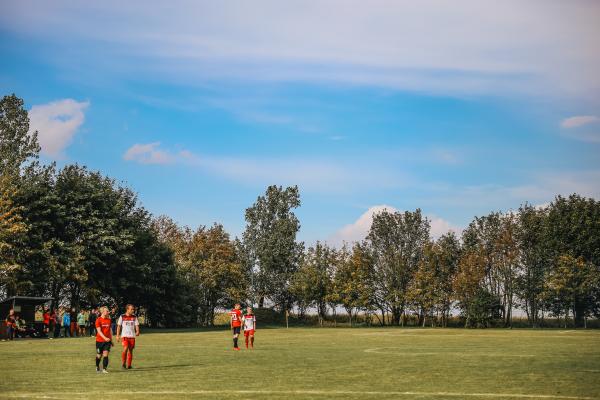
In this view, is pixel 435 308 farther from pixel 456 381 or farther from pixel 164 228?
pixel 456 381

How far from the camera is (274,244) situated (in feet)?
336

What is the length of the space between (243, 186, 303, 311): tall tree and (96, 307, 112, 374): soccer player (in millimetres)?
77388

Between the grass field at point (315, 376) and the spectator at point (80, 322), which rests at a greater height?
the grass field at point (315, 376)

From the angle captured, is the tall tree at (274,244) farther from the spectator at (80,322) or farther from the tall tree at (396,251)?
the spectator at (80,322)

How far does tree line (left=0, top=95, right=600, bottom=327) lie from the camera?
199ft

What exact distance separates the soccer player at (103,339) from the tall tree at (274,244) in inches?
3047

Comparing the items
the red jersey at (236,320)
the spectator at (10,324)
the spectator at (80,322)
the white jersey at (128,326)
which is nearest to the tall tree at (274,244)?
the spectator at (80,322)

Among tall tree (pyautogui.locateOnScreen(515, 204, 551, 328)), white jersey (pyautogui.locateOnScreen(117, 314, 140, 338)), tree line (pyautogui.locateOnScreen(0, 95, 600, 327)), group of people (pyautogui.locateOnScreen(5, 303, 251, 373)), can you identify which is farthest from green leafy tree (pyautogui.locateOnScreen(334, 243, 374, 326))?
white jersey (pyautogui.locateOnScreen(117, 314, 140, 338))

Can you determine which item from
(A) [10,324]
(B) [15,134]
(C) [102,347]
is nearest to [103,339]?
(C) [102,347]

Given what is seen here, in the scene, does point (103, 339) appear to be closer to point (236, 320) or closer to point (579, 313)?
point (236, 320)

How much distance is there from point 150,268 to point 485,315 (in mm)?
44620

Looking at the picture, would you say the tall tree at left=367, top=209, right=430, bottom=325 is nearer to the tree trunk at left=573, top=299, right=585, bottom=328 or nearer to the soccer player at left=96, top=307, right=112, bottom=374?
the tree trunk at left=573, top=299, right=585, bottom=328

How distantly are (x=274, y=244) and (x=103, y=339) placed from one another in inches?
3171

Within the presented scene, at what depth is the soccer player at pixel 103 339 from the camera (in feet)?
72.2
